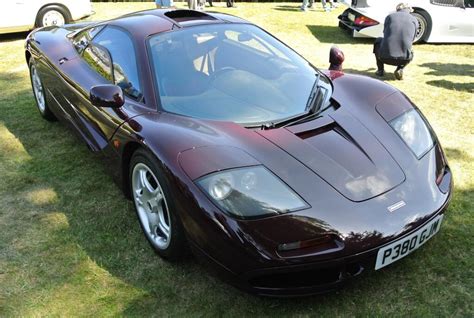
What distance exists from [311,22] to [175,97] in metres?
7.96

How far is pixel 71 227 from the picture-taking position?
3.13m

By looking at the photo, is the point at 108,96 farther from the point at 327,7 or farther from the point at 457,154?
the point at 327,7

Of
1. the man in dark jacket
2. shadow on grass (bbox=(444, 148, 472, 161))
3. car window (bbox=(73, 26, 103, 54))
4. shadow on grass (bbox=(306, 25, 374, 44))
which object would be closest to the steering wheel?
car window (bbox=(73, 26, 103, 54))

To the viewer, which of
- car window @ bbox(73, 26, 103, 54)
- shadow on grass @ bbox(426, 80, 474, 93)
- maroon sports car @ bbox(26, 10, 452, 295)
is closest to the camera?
maroon sports car @ bbox(26, 10, 452, 295)

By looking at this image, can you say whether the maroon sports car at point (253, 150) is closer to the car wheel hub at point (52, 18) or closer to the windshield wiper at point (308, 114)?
the windshield wiper at point (308, 114)

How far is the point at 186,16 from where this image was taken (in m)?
3.57

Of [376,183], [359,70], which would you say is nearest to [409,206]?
[376,183]

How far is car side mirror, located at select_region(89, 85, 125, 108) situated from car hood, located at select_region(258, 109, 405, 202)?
2.98ft

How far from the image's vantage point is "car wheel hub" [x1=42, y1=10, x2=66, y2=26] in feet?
27.3

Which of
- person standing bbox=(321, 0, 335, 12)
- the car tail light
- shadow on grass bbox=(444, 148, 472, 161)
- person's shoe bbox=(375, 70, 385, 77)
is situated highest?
the car tail light

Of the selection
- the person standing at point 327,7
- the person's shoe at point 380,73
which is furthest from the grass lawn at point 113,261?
the person standing at point 327,7

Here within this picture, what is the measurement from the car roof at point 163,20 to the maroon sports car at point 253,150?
0.6 inches

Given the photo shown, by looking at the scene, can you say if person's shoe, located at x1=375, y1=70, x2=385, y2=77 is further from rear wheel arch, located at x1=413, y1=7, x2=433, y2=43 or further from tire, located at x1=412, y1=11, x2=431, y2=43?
rear wheel arch, located at x1=413, y1=7, x2=433, y2=43

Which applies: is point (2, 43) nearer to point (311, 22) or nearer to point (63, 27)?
point (63, 27)
